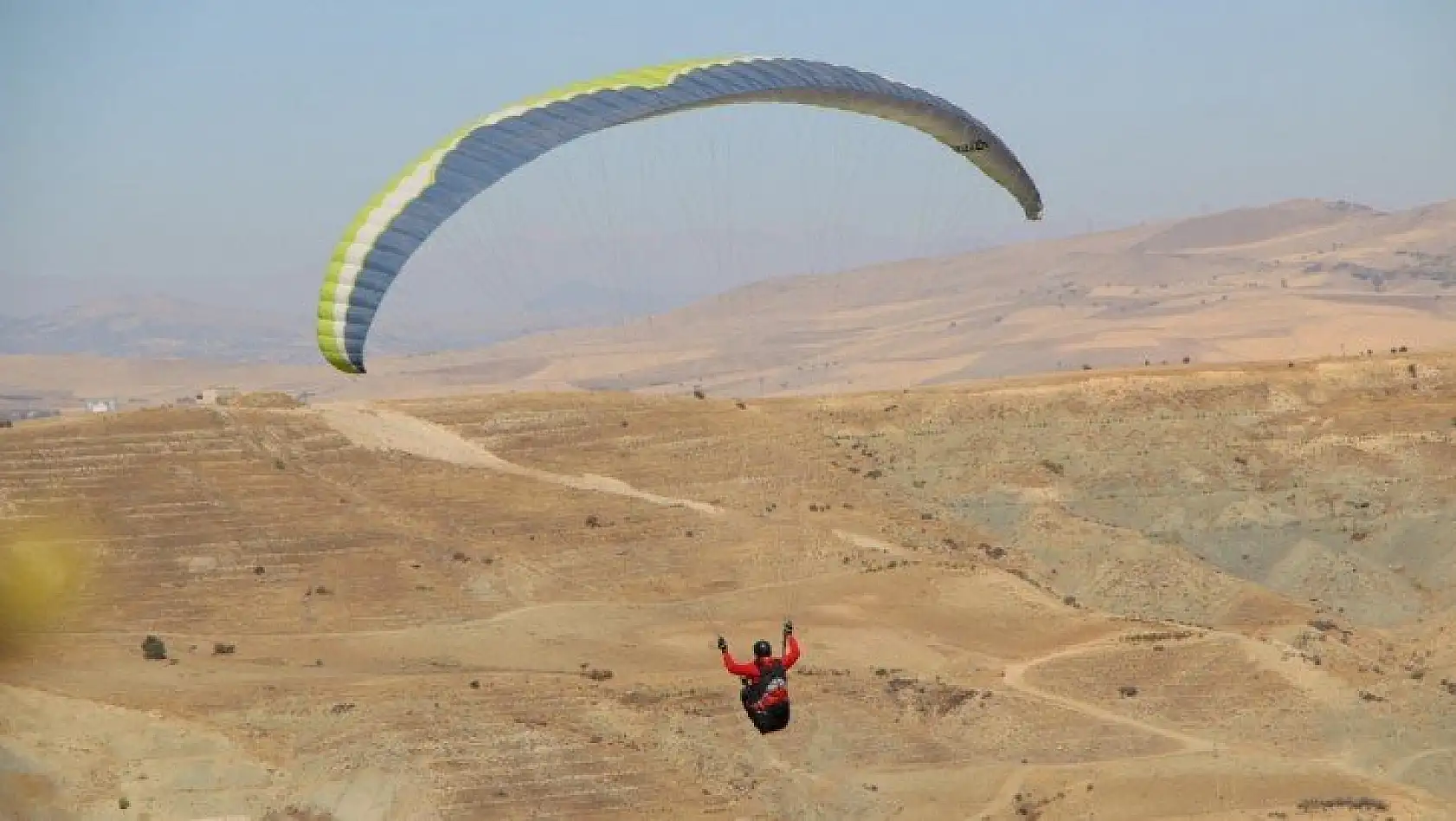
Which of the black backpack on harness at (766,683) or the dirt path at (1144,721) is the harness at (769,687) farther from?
the dirt path at (1144,721)

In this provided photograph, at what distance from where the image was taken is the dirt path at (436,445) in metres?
61.6

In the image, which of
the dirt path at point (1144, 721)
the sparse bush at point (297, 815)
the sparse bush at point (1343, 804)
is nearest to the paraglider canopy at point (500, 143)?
the sparse bush at point (297, 815)

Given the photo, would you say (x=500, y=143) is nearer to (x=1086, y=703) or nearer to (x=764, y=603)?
(x=1086, y=703)

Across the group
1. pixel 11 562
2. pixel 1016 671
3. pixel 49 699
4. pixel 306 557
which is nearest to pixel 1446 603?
pixel 1016 671

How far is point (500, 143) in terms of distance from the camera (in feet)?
79.7

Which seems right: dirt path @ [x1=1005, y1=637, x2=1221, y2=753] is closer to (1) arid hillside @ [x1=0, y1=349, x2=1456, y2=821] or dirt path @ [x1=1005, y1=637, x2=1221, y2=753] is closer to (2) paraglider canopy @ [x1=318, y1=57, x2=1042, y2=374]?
(1) arid hillside @ [x1=0, y1=349, x2=1456, y2=821]

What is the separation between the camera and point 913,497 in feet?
210

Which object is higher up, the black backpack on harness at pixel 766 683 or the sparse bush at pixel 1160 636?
the black backpack on harness at pixel 766 683

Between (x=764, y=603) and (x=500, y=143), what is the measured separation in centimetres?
2904

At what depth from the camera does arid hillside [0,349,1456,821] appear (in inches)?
1379

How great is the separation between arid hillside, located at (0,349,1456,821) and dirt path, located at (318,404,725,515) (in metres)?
0.23

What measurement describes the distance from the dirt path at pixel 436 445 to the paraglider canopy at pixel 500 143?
3289 centimetres

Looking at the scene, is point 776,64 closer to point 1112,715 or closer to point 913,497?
point 1112,715

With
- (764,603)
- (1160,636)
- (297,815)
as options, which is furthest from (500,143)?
(764,603)
